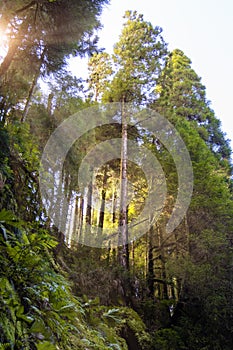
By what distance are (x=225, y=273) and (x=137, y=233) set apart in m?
4.18

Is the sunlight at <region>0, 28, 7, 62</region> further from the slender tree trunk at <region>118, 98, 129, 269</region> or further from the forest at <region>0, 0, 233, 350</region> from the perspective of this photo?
the slender tree trunk at <region>118, 98, 129, 269</region>

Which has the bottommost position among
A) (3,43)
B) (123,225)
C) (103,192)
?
(123,225)

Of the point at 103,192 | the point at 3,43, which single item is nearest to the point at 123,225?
the point at 103,192

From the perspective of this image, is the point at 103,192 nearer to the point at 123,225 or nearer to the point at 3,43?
the point at 123,225

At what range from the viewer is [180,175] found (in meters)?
9.35

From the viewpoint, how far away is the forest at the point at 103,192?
2.21 metres

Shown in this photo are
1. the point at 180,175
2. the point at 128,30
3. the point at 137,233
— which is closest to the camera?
the point at 180,175

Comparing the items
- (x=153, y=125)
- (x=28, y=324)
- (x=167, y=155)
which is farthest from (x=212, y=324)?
(x=153, y=125)

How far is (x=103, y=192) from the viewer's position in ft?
44.1

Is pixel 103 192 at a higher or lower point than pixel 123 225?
higher

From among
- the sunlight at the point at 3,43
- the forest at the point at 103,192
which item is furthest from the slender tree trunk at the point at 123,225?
the sunlight at the point at 3,43

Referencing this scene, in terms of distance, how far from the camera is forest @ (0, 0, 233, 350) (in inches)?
87.1

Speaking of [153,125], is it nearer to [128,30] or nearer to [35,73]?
[128,30]

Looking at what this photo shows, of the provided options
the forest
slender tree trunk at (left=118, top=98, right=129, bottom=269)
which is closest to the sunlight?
the forest
